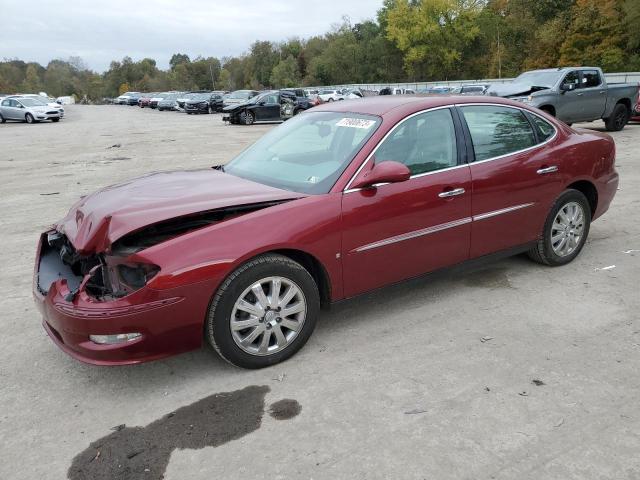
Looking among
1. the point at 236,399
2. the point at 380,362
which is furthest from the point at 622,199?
the point at 236,399

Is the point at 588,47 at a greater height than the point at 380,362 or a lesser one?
greater

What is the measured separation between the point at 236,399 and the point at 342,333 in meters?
1.02

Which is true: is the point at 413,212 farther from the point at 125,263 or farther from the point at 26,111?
the point at 26,111

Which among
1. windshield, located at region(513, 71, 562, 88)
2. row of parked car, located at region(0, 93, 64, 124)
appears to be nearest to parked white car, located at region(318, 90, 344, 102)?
row of parked car, located at region(0, 93, 64, 124)

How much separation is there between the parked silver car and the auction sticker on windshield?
1322 inches

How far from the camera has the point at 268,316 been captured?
129 inches

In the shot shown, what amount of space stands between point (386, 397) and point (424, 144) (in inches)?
74.7

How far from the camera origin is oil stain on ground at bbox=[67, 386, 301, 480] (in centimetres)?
255

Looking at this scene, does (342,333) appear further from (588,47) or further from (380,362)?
(588,47)

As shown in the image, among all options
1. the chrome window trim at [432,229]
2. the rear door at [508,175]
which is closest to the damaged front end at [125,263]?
the chrome window trim at [432,229]

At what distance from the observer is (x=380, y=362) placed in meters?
3.40

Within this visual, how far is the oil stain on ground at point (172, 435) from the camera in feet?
8.36

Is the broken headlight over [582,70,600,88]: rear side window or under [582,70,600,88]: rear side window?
under

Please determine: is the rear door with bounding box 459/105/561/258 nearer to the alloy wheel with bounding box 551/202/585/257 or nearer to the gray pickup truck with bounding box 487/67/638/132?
the alloy wheel with bounding box 551/202/585/257
